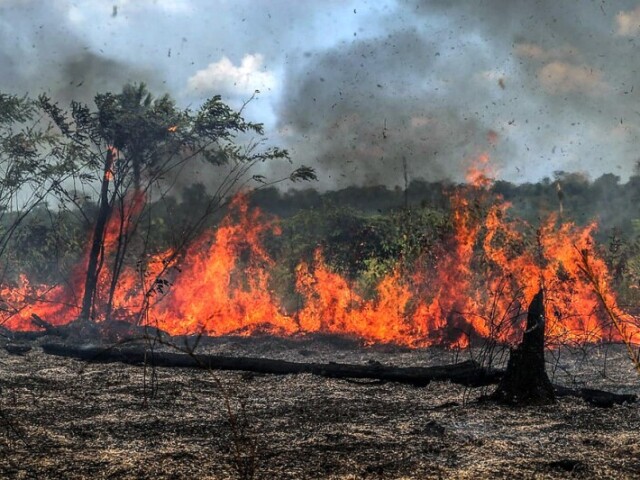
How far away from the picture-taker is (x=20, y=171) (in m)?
16.0

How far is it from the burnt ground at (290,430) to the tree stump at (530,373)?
0.75 feet

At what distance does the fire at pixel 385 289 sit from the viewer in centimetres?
1407

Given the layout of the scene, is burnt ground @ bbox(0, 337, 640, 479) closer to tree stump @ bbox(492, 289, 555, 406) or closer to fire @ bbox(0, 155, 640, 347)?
tree stump @ bbox(492, 289, 555, 406)

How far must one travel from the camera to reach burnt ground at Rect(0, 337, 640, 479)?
14.3 ft

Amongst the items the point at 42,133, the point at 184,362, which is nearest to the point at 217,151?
the point at 42,133

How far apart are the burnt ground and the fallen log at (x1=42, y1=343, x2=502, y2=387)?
158 millimetres

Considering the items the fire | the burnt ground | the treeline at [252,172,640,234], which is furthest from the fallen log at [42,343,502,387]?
the treeline at [252,172,640,234]

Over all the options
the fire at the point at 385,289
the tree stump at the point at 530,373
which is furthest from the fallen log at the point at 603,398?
the fire at the point at 385,289

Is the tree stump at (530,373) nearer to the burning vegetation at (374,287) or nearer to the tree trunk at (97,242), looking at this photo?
the burning vegetation at (374,287)

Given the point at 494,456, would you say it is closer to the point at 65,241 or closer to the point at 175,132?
the point at 175,132

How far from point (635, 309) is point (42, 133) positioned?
58.4ft

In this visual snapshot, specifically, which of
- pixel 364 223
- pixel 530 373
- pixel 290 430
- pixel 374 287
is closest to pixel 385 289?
pixel 374 287

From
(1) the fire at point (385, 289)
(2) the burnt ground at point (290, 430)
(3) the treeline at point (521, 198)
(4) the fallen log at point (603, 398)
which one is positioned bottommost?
(2) the burnt ground at point (290, 430)

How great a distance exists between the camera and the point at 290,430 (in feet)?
18.5
